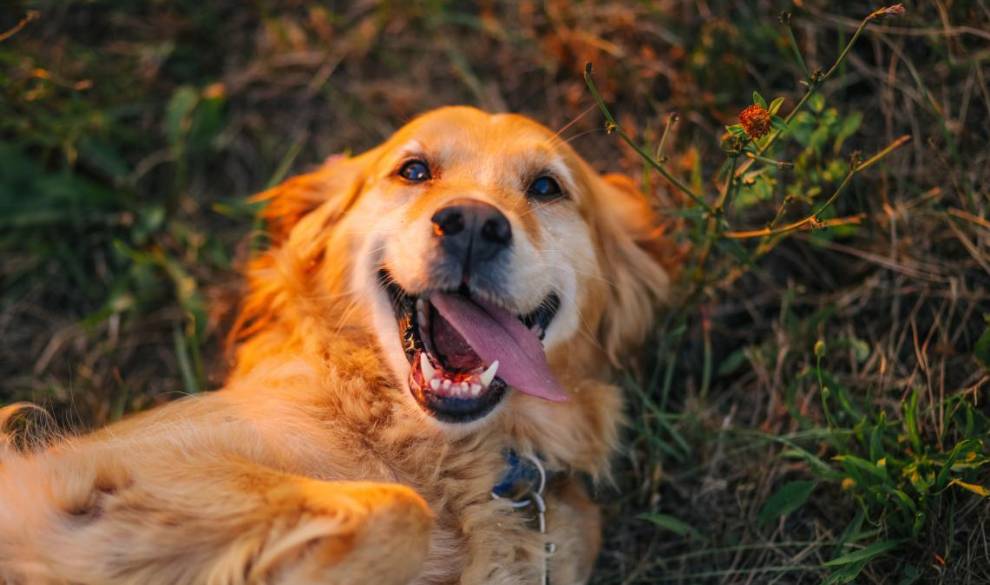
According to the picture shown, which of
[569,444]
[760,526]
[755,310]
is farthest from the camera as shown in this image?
[755,310]

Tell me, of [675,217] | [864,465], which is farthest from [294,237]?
[864,465]

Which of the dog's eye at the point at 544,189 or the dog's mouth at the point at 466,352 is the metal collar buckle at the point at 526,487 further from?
the dog's eye at the point at 544,189

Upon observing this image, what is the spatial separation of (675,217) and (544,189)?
0.65 m

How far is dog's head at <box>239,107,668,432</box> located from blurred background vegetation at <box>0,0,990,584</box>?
0.77ft

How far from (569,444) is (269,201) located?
5.91 feet

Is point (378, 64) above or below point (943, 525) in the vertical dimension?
above

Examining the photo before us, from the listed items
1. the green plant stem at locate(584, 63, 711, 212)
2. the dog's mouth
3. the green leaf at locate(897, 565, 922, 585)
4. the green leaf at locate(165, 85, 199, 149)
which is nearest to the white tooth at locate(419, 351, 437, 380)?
the dog's mouth

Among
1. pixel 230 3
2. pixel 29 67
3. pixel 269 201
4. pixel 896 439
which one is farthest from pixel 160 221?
pixel 896 439

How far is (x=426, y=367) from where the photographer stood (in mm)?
2557

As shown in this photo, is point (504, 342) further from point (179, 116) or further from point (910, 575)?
point (179, 116)

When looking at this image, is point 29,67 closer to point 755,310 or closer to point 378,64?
point 378,64

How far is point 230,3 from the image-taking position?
4504mm

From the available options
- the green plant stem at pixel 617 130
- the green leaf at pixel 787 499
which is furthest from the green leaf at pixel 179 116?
the green leaf at pixel 787 499

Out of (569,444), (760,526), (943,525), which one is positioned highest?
(569,444)
